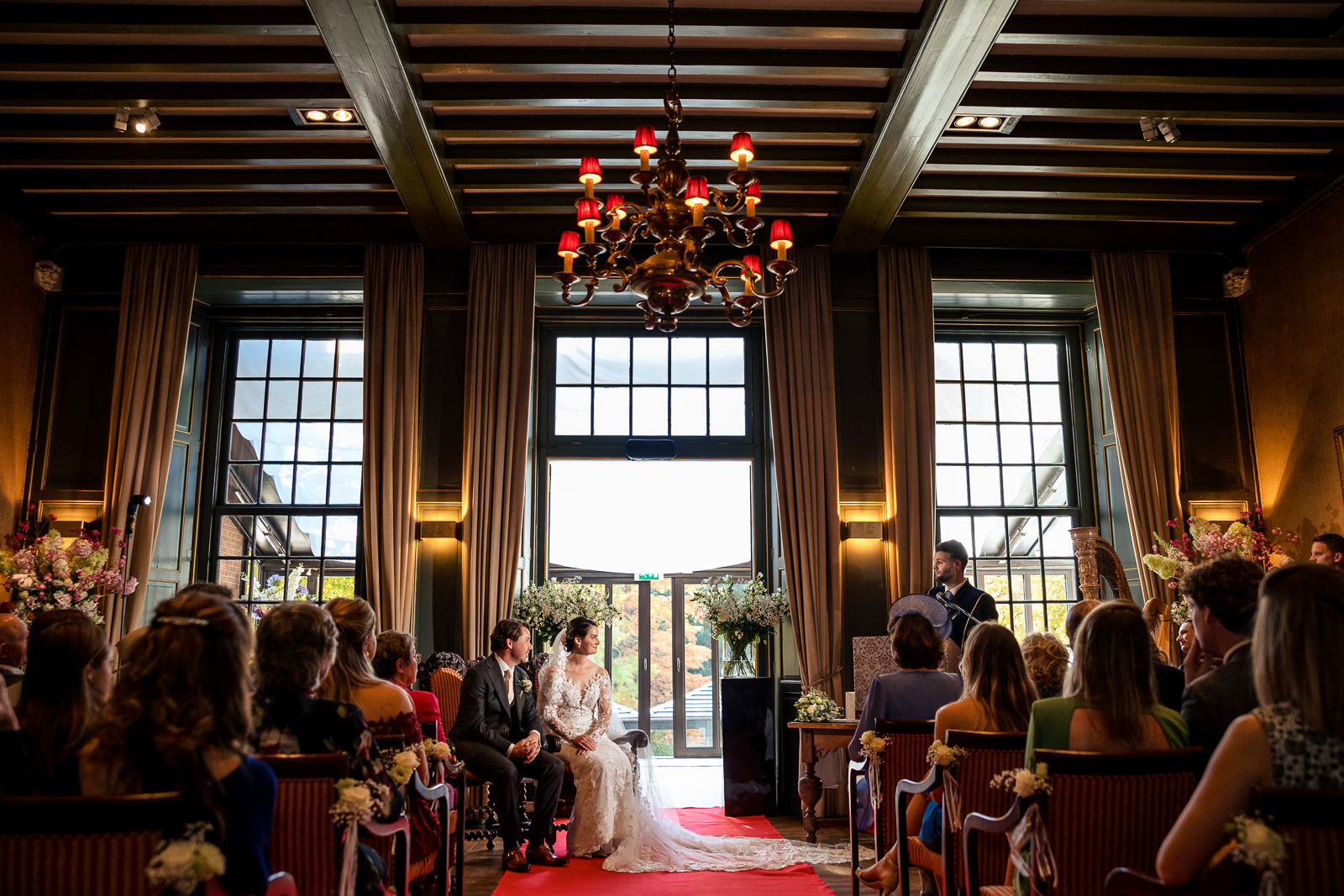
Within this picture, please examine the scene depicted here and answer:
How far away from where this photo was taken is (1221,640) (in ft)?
9.64

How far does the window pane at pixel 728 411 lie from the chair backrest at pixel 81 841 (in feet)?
24.4

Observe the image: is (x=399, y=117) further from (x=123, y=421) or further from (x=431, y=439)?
(x=123, y=421)

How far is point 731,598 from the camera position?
804 centimetres

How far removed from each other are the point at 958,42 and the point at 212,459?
7.14 meters

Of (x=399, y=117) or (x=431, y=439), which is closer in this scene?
(x=399, y=117)

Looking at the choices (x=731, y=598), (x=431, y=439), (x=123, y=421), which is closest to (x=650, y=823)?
(x=731, y=598)

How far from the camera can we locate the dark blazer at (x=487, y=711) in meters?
6.01

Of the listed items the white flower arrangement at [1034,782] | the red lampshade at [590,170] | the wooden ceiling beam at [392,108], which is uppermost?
the wooden ceiling beam at [392,108]

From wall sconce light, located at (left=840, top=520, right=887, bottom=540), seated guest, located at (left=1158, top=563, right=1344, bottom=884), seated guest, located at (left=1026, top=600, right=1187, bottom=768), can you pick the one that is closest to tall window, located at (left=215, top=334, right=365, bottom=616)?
Result: wall sconce light, located at (left=840, top=520, right=887, bottom=540)

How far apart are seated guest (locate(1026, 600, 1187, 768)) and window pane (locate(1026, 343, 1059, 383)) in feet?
23.2

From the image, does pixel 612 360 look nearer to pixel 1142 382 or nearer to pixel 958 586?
pixel 958 586

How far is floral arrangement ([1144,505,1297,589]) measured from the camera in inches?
→ 287

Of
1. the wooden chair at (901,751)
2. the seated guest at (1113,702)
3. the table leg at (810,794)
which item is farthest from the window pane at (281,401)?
the seated guest at (1113,702)

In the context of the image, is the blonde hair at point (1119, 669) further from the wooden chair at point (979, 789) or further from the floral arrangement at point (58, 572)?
the floral arrangement at point (58, 572)
